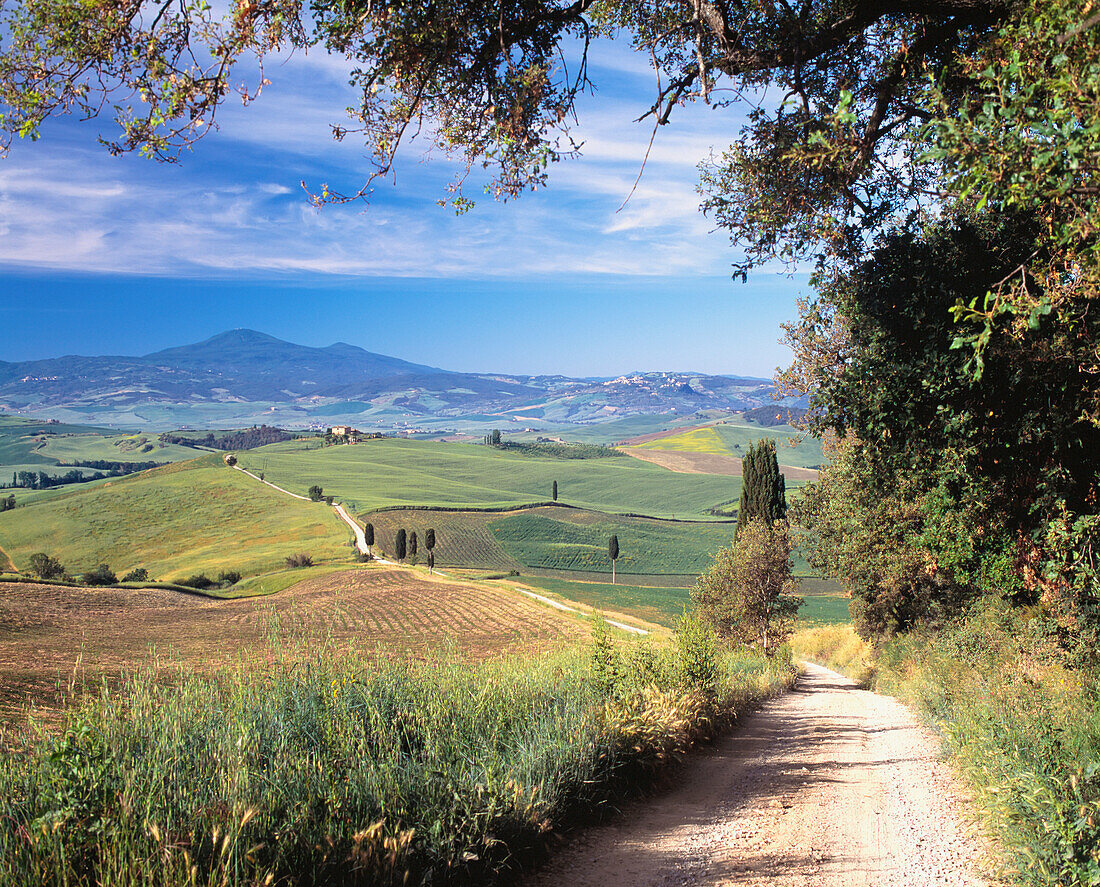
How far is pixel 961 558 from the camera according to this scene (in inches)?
434

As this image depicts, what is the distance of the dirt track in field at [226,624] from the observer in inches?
558

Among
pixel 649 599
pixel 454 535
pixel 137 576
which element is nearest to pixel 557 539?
pixel 454 535

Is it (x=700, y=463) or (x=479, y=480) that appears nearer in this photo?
(x=479, y=480)

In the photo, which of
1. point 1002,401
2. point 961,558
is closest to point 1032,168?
point 1002,401

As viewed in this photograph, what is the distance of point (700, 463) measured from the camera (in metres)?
169

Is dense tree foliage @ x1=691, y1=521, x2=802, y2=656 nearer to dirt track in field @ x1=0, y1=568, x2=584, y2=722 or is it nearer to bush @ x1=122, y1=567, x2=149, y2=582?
dirt track in field @ x1=0, y1=568, x2=584, y2=722

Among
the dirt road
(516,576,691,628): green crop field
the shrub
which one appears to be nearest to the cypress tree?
(516,576,691,628): green crop field

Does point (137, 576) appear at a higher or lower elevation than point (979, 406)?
lower

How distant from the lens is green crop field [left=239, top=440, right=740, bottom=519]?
5108 inches

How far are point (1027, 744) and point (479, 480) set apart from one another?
15314 cm

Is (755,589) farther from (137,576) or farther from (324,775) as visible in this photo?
(137,576)

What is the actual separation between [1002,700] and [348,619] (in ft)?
103

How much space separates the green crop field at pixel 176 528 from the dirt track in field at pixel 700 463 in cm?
8842

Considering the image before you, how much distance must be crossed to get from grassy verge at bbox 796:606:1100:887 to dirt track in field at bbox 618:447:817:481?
126364 millimetres
